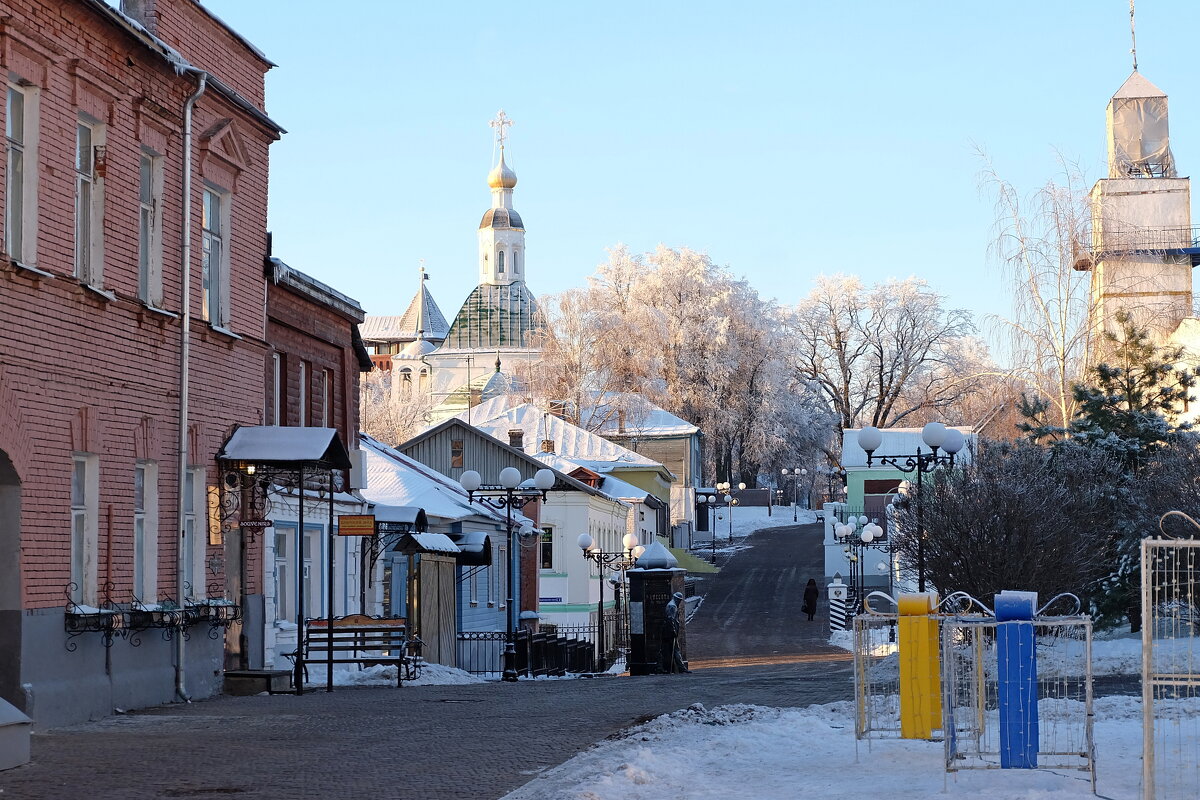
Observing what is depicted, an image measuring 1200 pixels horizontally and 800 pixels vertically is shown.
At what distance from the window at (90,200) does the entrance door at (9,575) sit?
7.82ft

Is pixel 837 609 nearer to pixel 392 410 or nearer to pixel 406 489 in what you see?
pixel 406 489

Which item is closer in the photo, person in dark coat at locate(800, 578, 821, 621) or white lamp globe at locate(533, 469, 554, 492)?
white lamp globe at locate(533, 469, 554, 492)

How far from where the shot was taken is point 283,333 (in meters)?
22.7

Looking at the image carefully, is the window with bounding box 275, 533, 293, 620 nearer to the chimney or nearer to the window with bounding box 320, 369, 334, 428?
the window with bounding box 320, 369, 334, 428

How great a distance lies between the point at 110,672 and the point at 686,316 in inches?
2435

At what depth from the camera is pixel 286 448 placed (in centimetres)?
1897

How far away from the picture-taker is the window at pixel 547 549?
5141 centimetres

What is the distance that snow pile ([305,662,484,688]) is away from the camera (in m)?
21.3

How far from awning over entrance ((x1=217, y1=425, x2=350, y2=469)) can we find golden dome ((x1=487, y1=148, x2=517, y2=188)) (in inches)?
4140

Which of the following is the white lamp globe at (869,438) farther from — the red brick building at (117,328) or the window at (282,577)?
the red brick building at (117,328)

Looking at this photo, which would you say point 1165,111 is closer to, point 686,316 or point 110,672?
point 686,316

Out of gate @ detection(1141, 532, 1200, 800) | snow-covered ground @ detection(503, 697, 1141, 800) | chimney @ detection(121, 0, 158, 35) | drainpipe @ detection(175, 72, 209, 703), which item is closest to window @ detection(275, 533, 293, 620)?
drainpipe @ detection(175, 72, 209, 703)

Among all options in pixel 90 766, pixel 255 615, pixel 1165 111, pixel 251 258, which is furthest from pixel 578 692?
pixel 1165 111

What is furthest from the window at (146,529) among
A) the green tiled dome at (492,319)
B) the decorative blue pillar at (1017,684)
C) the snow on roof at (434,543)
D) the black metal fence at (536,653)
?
the green tiled dome at (492,319)
